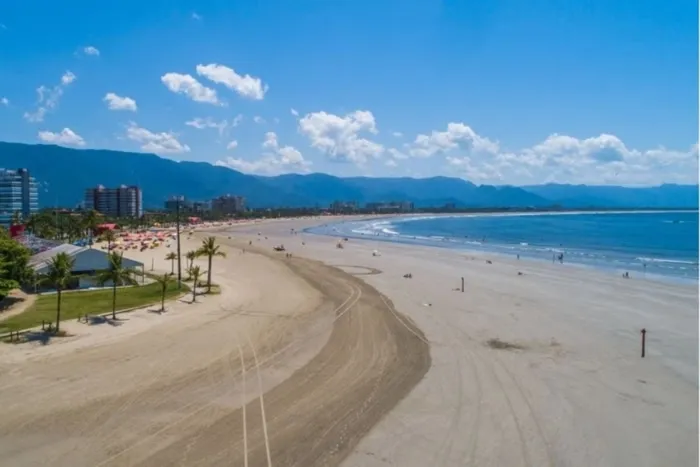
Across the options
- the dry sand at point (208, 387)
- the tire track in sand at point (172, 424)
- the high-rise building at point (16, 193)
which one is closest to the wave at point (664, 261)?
the dry sand at point (208, 387)

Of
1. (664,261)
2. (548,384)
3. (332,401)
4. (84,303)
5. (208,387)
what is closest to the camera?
(332,401)

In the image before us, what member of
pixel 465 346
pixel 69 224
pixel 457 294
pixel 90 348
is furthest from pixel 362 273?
pixel 69 224

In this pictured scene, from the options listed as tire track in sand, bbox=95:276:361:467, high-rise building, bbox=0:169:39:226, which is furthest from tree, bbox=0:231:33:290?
high-rise building, bbox=0:169:39:226

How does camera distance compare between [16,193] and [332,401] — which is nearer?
[332,401]

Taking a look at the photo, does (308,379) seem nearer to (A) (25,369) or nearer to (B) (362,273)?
(A) (25,369)

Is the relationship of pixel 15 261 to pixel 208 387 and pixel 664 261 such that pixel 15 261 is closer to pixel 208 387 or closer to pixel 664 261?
pixel 208 387

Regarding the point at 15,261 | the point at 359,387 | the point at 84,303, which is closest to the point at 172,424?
the point at 359,387

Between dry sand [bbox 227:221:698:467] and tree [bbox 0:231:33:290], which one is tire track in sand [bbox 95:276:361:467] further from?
tree [bbox 0:231:33:290]
